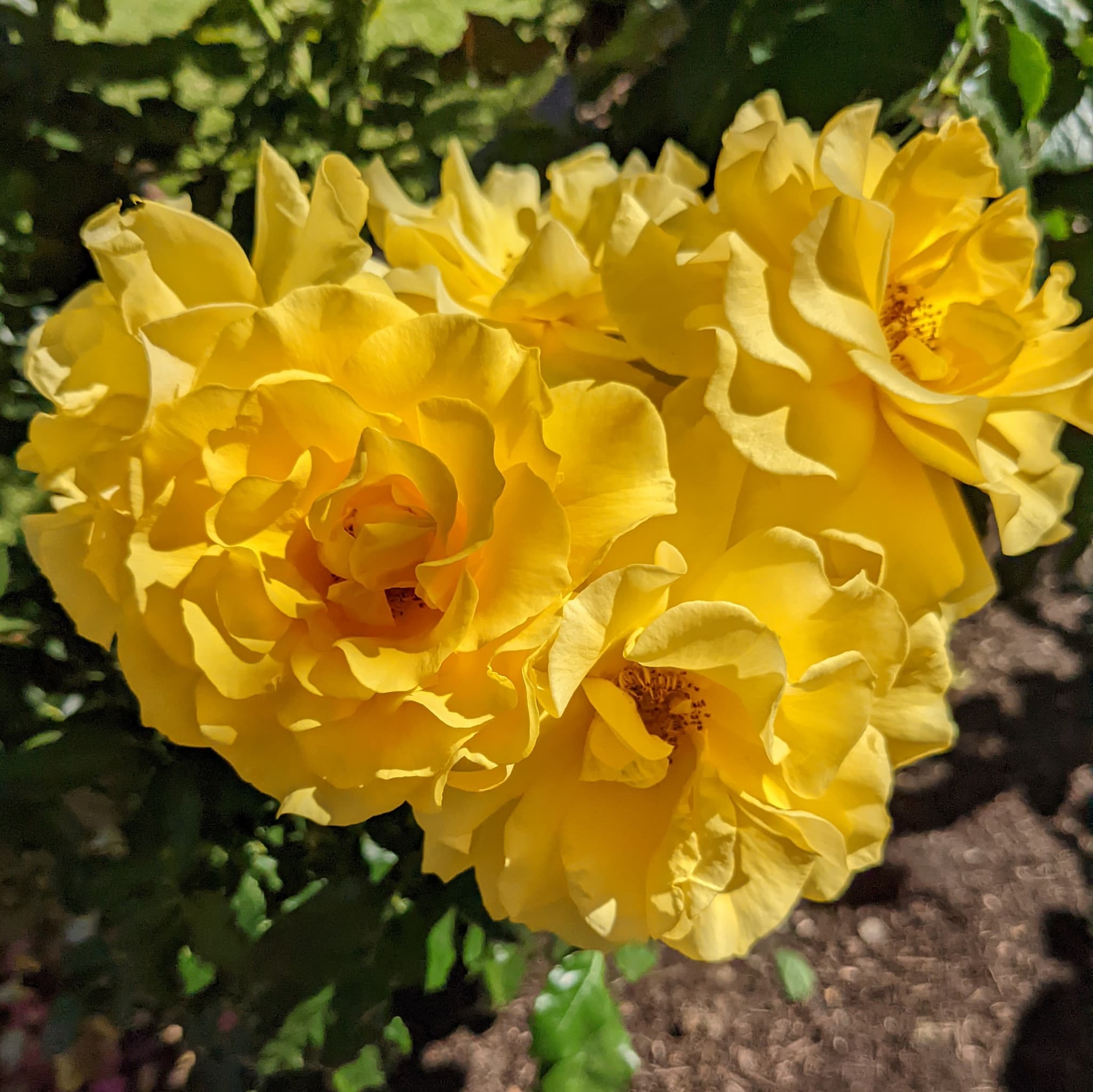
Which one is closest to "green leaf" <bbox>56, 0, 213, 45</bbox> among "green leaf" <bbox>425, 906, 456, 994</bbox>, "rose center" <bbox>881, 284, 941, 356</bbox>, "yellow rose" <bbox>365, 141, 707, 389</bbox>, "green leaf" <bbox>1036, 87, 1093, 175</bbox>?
"yellow rose" <bbox>365, 141, 707, 389</bbox>

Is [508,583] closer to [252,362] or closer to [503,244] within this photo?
[252,362]

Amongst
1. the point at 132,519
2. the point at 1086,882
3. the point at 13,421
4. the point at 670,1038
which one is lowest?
the point at 670,1038

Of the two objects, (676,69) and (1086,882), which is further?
(1086,882)

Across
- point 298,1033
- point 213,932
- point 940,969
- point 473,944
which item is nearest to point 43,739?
point 213,932

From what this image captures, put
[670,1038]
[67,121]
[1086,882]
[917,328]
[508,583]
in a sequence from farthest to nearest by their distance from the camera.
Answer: [1086,882] < [670,1038] < [67,121] < [917,328] < [508,583]

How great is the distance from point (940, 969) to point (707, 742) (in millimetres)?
1569

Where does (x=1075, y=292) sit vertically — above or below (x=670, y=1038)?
above

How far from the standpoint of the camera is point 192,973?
845 mm

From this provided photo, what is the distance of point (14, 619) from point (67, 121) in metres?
0.49

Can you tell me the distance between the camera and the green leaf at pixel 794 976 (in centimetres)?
160

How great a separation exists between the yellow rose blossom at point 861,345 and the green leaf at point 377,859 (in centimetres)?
58

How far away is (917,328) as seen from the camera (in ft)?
2.03

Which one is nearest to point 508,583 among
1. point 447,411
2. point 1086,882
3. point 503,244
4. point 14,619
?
point 447,411

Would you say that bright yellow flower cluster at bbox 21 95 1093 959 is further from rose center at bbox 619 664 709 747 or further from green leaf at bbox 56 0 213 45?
green leaf at bbox 56 0 213 45
